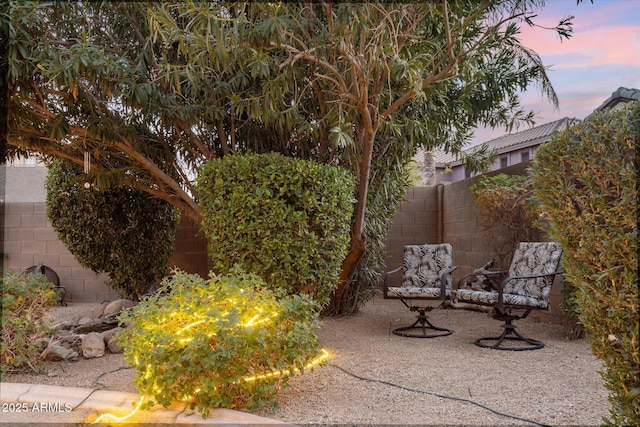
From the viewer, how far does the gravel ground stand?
9.76 ft

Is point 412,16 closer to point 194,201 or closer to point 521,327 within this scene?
point 194,201

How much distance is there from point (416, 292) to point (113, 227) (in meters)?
3.66

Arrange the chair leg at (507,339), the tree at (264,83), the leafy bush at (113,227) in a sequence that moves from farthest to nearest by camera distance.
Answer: the leafy bush at (113,227)
the chair leg at (507,339)
the tree at (264,83)

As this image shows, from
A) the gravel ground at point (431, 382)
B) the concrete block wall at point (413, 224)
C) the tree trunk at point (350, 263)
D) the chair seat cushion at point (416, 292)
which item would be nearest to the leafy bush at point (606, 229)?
the gravel ground at point (431, 382)

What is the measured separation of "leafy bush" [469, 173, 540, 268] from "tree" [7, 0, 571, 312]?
28.2 inches

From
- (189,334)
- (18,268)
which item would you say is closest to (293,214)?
Result: (189,334)

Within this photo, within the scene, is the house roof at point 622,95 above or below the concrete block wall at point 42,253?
above

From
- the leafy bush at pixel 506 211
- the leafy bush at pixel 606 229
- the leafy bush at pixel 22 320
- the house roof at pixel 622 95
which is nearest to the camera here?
the leafy bush at pixel 606 229

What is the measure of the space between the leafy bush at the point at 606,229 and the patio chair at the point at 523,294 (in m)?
2.49

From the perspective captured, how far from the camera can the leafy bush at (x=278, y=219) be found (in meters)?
4.33

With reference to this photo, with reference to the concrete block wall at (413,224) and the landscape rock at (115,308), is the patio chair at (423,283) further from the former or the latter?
the landscape rock at (115,308)

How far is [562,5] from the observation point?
4.43 meters

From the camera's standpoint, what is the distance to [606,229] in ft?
7.41

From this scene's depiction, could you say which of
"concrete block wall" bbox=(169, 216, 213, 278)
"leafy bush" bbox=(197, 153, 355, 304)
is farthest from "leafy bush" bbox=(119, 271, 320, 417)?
"concrete block wall" bbox=(169, 216, 213, 278)
